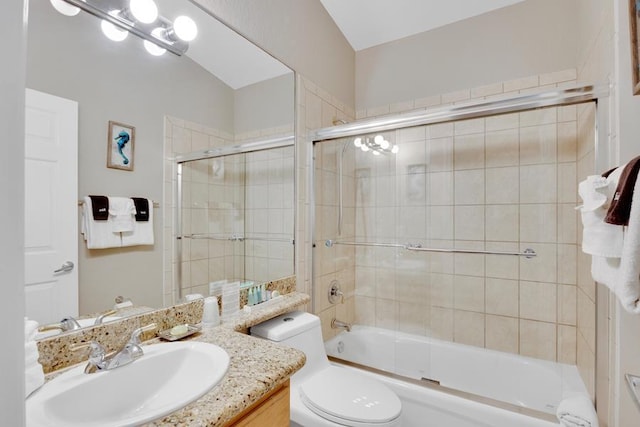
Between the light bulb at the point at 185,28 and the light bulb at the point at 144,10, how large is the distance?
91 mm

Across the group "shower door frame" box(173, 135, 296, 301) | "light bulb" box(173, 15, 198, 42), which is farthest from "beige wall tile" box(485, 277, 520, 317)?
"light bulb" box(173, 15, 198, 42)

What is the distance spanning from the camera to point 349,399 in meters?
1.36

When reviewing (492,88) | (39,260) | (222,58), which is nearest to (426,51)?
(492,88)

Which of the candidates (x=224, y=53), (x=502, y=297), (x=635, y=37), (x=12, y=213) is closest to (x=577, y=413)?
(x=502, y=297)

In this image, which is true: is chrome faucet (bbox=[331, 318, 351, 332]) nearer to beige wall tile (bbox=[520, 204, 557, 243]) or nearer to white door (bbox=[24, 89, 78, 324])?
beige wall tile (bbox=[520, 204, 557, 243])

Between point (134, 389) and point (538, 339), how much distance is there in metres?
2.18

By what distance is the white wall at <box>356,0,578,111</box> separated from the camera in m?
1.89

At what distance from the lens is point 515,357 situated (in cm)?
190

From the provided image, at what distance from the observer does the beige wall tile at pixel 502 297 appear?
6.39 feet

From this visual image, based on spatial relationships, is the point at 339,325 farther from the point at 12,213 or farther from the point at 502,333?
the point at 12,213

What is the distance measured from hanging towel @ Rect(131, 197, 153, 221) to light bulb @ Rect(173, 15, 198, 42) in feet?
2.30

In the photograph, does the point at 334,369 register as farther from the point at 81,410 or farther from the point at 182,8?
the point at 182,8

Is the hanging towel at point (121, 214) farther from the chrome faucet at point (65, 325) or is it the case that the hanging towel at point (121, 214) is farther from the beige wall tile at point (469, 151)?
the beige wall tile at point (469, 151)

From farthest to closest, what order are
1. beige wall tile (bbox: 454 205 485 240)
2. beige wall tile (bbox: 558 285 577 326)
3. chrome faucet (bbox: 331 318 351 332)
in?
chrome faucet (bbox: 331 318 351 332)
beige wall tile (bbox: 454 205 485 240)
beige wall tile (bbox: 558 285 577 326)
